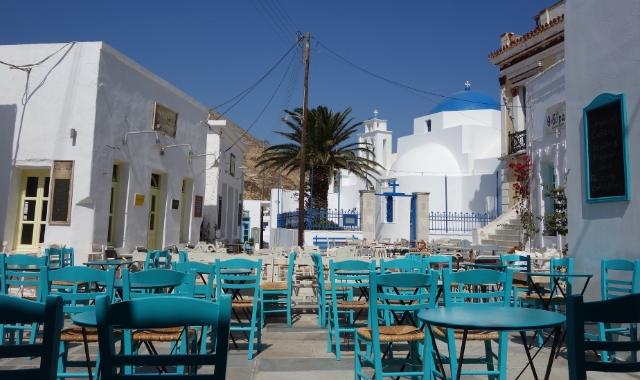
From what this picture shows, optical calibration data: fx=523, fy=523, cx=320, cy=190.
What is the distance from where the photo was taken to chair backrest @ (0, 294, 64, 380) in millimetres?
1918

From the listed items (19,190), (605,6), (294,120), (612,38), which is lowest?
(19,190)

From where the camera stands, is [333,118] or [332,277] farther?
[333,118]

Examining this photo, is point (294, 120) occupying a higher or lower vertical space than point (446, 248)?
higher

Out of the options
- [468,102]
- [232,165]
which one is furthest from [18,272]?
[468,102]

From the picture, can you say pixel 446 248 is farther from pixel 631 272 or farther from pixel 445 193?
pixel 445 193

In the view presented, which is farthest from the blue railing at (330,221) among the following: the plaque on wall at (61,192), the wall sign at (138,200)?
the plaque on wall at (61,192)

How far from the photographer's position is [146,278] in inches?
153

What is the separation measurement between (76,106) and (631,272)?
10.4m

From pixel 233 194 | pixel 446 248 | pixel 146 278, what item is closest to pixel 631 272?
pixel 146 278

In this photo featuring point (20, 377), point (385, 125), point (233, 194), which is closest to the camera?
point (20, 377)

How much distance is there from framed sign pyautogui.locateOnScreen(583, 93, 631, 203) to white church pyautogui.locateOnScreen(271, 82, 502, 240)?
15633 millimetres

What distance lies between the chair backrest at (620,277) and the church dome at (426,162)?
79.9ft

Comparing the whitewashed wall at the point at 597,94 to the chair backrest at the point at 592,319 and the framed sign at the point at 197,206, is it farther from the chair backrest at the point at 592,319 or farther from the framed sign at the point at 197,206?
the framed sign at the point at 197,206

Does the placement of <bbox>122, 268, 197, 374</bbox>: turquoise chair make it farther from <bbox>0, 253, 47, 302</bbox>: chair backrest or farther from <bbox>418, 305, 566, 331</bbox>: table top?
<bbox>418, 305, 566, 331</bbox>: table top
